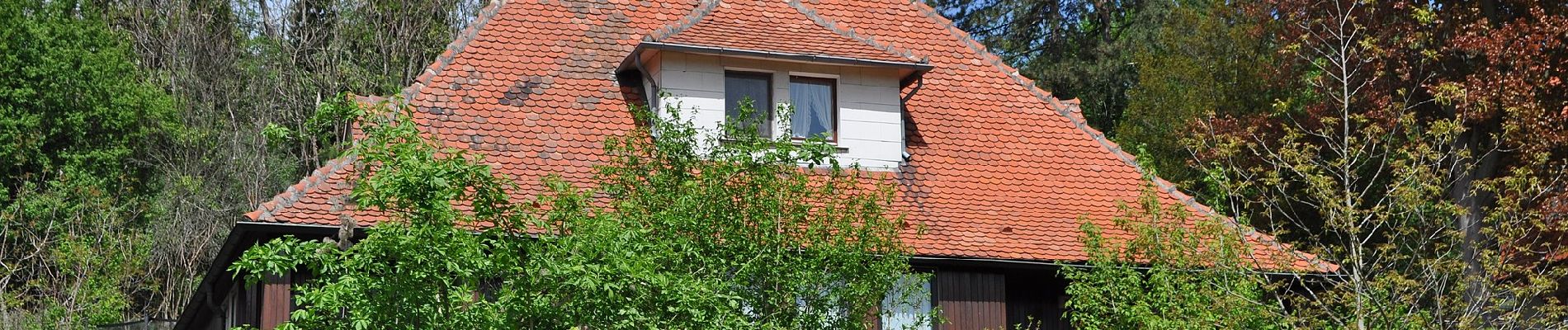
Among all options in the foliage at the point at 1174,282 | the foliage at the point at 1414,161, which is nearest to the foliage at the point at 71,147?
the foliage at the point at 1414,161

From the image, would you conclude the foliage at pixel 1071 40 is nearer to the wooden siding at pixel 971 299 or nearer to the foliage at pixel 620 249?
the wooden siding at pixel 971 299

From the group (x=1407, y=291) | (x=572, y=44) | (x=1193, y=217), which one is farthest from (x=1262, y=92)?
(x=1407, y=291)

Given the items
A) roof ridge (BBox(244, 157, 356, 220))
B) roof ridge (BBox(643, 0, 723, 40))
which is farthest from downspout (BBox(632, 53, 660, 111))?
roof ridge (BBox(244, 157, 356, 220))

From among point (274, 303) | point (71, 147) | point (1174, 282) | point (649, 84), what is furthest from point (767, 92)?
point (71, 147)

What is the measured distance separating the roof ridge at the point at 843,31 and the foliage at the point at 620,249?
19.1 ft

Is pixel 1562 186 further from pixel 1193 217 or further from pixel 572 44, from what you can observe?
pixel 572 44

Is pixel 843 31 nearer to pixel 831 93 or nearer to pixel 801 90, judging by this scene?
pixel 831 93

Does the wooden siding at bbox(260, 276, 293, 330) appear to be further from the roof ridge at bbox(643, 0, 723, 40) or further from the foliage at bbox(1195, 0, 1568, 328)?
the foliage at bbox(1195, 0, 1568, 328)

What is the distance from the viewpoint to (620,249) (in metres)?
10.4

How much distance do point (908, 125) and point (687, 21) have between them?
8.10 feet

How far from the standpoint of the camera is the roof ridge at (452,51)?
16987 mm

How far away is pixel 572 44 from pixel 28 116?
20.6 m

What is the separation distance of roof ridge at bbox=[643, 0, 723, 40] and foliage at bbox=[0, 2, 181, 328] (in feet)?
55.8

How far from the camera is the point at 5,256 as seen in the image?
33531 mm
